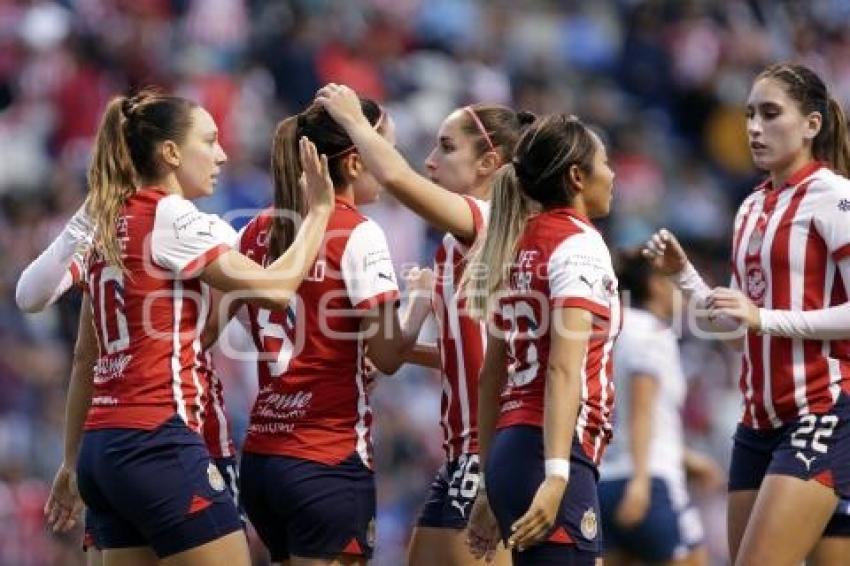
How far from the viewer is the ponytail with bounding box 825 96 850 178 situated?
7254 millimetres

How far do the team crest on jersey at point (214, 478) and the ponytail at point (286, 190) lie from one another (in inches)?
32.6

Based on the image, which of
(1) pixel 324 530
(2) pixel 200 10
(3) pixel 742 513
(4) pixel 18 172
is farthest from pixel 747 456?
(2) pixel 200 10

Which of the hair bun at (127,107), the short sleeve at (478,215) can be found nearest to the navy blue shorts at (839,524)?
the short sleeve at (478,215)

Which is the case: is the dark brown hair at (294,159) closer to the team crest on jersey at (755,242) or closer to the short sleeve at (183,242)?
the short sleeve at (183,242)

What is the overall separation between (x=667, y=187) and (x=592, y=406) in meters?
9.77

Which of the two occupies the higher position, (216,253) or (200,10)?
(200,10)

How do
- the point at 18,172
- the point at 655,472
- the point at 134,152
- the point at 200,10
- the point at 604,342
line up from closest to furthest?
the point at 604,342 < the point at 134,152 < the point at 655,472 < the point at 18,172 < the point at 200,10

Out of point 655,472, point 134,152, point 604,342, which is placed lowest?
point 655,472

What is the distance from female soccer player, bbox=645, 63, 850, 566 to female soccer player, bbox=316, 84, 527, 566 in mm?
758

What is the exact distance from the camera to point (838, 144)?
23.8ft

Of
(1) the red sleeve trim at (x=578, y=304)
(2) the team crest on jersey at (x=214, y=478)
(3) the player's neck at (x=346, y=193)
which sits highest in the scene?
(3) the player's neck at (x=346, y=193)

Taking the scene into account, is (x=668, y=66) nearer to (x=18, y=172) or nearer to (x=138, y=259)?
(x=18, y=172)

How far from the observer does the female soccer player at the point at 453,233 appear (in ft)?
21.9

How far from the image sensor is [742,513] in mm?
7203
